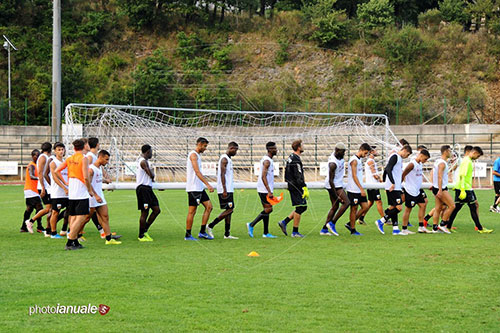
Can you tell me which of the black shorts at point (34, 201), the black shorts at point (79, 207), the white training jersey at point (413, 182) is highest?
the white training jersey at point (413, 182)

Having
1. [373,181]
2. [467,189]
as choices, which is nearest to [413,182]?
[467,189]

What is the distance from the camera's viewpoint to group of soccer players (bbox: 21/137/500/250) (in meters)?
12.7

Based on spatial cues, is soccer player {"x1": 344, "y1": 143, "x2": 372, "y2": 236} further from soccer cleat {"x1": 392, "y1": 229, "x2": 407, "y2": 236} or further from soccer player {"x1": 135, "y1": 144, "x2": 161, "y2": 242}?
soccer player {"x1": 135, "y1": 144, "x2": 161, "y2": 242}

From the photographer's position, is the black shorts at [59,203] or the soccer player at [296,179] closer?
the black shorts at [59,203]

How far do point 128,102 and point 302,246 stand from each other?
3602 cm

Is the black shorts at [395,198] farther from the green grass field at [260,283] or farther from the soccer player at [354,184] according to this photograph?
the green grass field at [260,283]

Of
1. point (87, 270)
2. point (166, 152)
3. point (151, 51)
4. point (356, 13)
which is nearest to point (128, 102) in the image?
point (151, 51)

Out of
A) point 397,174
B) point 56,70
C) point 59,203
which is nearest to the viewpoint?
point 59,203

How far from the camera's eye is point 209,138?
115ft

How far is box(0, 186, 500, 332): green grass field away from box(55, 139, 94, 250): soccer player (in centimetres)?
45

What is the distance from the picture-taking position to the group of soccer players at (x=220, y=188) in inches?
500

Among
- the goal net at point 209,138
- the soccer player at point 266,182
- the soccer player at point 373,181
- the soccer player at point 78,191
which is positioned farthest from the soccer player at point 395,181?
the goal net at point 209,138

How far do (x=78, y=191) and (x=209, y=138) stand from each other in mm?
23064

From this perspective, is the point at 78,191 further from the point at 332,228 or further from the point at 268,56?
the point at 268,56
